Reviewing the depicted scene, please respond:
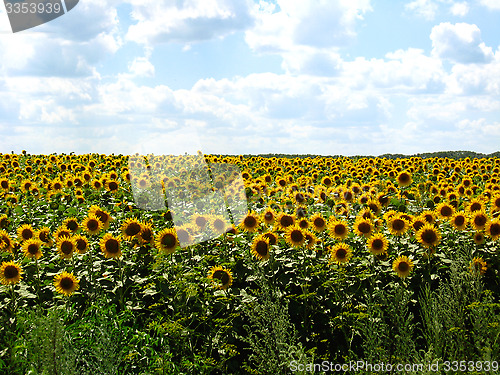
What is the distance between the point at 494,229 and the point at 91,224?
21.4ft

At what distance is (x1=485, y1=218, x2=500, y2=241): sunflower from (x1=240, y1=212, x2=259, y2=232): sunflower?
3790 millimetres

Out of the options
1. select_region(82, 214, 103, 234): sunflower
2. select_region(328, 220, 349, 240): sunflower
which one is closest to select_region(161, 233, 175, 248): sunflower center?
select_region(82, 214, 103, 234): sunflower

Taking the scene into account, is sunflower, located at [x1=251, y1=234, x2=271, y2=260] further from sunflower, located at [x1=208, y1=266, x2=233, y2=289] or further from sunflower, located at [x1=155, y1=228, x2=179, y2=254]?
sunflower, located at [x1=155, y1=228, x2=179, y2=254]

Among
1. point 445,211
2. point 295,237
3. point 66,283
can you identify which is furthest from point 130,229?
point 445,211

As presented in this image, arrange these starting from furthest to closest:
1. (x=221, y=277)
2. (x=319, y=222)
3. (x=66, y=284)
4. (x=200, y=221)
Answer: (x=200, y=221), (x=319, y=222), (x=66, y=284), (x=221, y=277)

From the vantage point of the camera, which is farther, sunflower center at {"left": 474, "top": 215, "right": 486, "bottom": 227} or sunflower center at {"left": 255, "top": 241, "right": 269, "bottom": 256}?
sunflower center at {"left": 474, "top": 215, "right": 486, "bottom": 227}

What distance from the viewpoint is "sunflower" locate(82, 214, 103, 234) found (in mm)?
7742

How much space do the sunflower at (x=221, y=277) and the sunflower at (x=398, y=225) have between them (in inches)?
108

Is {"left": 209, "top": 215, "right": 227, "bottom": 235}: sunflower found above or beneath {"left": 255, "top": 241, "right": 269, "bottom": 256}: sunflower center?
above

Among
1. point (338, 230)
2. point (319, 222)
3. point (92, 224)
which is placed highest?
point (92, 224)

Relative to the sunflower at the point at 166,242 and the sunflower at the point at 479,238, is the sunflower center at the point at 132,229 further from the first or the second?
the sunflower at the point at 479,238

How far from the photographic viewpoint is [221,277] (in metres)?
6.26

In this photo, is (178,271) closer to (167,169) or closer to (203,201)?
(203,201)

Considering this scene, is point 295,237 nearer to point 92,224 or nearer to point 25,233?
point 92,224
